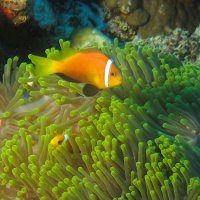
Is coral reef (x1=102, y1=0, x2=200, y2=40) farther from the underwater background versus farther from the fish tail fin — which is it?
the fish tail fin

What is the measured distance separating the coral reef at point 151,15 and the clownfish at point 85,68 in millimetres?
2700

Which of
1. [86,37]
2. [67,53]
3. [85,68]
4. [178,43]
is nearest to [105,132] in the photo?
[85,68]

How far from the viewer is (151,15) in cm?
472

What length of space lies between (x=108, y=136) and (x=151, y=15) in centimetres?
318

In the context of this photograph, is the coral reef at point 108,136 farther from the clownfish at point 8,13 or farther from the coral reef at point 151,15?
the coral reef at point 151,15

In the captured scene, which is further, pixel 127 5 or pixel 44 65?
pixel 127 5

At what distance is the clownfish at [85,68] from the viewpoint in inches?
76.8

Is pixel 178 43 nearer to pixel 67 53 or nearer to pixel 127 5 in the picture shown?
pixel 127 5

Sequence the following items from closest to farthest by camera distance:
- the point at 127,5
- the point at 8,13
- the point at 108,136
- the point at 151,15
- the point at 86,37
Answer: the point at 108,136 < the point at 8,13 < the point at 86,37 < the point at 127,5 < the point at 151,15

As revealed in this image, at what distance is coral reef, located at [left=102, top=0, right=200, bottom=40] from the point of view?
15.1 feet

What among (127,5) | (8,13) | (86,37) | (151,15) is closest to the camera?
(8,13)

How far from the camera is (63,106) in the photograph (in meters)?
2.51

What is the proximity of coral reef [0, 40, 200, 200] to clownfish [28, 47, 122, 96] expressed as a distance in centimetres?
29

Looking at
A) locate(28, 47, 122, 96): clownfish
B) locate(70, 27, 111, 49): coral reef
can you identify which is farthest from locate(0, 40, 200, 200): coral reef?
locate(70, 27, 111, 49): coral reef
